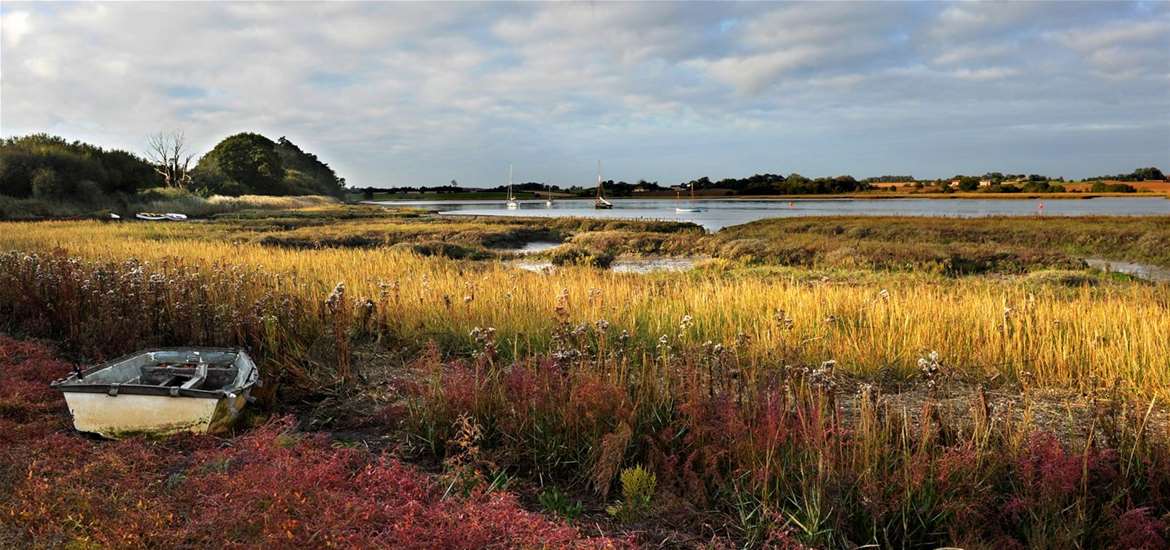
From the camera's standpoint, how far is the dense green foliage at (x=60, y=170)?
148 feet

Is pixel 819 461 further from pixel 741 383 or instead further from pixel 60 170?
pixel 60 170

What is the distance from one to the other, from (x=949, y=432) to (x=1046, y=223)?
121 ft

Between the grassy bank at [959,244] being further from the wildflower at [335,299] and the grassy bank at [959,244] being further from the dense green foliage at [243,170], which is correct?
the dense green foliage at [243,170]

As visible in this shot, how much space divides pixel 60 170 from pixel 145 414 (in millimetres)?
53227

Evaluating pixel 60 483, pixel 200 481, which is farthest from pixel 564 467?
pixel 60 483

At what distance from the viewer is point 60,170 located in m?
47.3

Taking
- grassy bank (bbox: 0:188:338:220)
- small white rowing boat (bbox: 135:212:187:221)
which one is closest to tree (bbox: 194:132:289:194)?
grassy bank (bbox: 0:188:338:220)

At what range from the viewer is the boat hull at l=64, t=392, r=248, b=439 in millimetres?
5762

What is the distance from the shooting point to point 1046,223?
34969 mm

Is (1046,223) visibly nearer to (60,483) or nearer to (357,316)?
(357,316)

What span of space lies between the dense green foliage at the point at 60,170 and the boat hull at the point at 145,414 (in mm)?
49893

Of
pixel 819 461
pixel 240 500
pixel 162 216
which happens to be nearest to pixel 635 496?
pixel 819 461

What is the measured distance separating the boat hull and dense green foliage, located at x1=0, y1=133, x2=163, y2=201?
49.9 m

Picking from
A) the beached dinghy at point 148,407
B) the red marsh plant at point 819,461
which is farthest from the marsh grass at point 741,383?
the beached dinghy at point 148,407
